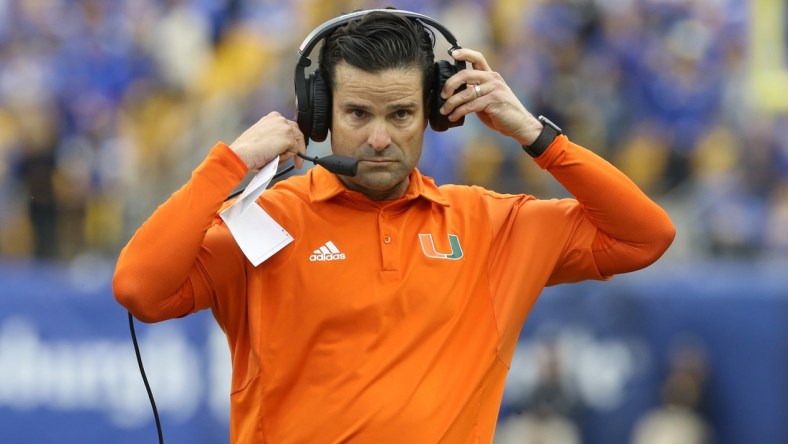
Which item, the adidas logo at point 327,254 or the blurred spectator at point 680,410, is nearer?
the adidas logo at point 327,254

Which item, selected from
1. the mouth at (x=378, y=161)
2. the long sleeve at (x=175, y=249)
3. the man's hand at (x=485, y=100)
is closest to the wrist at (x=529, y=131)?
the man's hand at (x=485, y=100)

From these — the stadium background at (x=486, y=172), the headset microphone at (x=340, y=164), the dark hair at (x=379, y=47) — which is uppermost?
the dark hair at (x=379, y=47)

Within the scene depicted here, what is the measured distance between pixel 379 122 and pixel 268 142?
0.30m

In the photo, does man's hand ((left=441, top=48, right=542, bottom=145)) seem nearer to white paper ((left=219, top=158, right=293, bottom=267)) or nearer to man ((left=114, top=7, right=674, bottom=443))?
man ((left=114, top=7, right=674, bottom=443))

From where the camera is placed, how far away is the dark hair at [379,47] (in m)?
3.47

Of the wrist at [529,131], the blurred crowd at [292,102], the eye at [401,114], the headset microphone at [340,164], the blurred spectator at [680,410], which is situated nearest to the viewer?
the headset microphone at [340,164]

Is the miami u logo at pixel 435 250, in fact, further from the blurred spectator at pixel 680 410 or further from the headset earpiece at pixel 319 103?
the blurred spectator at pixel 680 410

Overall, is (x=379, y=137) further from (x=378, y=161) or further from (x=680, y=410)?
(x=680, y=410)

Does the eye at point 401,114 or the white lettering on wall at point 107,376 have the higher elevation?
the eye at point 401,114

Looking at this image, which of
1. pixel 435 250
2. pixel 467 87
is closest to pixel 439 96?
pixel 467 87

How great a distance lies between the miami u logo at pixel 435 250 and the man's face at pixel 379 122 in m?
0.17

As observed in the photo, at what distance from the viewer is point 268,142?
3.47m

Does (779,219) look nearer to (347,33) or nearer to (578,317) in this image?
Answer: (578,317)

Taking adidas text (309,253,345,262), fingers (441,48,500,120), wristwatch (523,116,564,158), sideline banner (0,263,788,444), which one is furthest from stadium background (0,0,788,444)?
adidas text (309,253,345,262)
